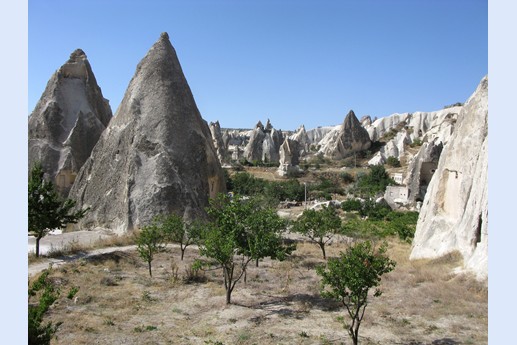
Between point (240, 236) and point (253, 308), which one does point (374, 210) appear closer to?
point (240, 236)

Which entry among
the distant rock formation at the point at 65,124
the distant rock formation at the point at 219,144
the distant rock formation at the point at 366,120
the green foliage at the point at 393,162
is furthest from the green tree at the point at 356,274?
the distant rock formation at the point at 366,120

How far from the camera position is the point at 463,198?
11859 mm

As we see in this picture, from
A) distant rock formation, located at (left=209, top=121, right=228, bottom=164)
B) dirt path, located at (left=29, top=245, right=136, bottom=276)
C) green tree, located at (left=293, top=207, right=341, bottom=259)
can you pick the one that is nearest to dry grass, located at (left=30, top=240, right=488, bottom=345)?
dirt path, located at (left=29, top=245, right=136, bottom=276)

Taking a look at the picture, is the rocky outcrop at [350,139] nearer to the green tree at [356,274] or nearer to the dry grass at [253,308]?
the dry grass at [253,308]

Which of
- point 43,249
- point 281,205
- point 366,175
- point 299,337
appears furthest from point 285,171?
point 299,337

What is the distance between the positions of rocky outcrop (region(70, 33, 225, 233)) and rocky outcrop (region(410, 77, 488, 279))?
814 centimetres

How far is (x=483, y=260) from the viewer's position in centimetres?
962

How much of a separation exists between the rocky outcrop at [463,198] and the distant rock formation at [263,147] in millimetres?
50039

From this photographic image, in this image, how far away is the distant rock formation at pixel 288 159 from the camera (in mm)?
49781

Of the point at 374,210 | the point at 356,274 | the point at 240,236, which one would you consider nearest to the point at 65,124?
the point at 240,236

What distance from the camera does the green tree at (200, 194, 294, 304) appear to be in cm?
862

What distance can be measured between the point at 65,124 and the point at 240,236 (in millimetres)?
16646

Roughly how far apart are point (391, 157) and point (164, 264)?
41.7 m

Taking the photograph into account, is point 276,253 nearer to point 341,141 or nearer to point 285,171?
point 285,171
